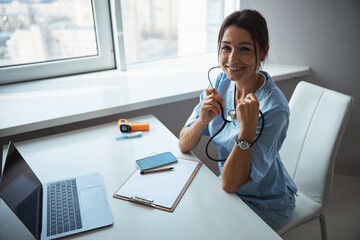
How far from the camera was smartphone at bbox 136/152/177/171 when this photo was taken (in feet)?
3.71

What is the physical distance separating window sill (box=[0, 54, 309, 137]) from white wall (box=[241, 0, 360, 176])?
0.11m

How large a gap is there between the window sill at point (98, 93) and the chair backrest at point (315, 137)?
0.54 metres

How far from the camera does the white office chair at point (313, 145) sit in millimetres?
1229

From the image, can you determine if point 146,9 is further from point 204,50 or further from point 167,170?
point 167,170

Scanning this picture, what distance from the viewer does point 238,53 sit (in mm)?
1103

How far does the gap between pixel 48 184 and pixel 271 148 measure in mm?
763

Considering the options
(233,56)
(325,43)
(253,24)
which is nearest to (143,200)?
(233,56)

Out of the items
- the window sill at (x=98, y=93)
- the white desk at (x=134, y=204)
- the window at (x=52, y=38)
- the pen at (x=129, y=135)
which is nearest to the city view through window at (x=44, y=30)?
the window at (x=52, y=38)

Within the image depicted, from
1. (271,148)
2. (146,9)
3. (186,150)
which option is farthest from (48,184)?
(146,9)

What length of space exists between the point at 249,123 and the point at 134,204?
44cm

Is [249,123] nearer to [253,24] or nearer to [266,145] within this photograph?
[266,145]

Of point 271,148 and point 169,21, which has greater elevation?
point 169,21

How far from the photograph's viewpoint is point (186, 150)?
1.23m

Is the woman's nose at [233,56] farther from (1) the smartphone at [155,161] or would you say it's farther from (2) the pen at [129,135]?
(2) the pen at [129,135]
